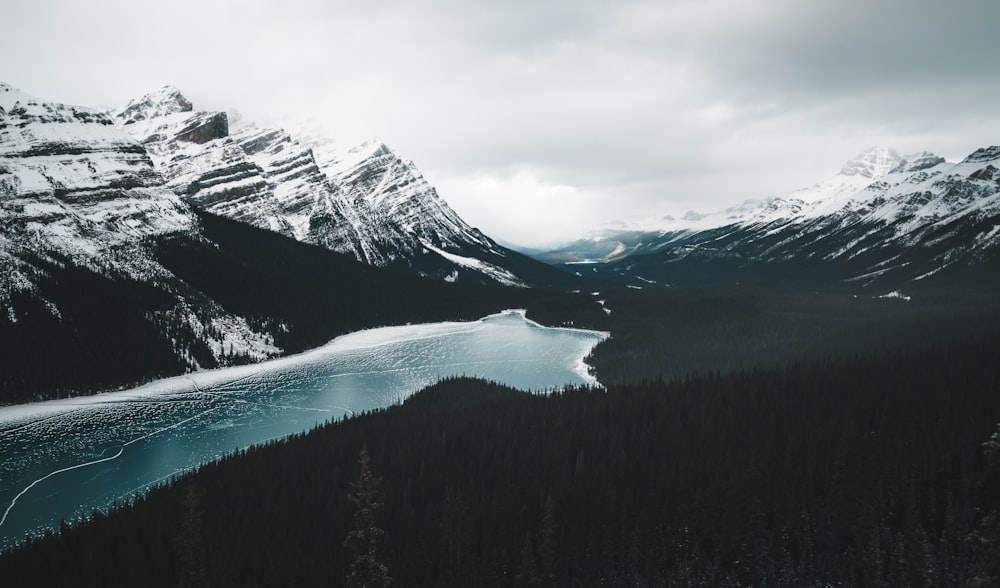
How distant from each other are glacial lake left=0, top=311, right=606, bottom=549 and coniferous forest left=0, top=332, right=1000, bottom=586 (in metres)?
12.9

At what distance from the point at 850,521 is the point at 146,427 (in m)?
90.8

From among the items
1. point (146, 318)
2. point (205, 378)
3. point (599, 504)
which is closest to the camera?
point (599, 504)

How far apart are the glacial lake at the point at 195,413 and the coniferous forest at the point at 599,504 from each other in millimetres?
12926

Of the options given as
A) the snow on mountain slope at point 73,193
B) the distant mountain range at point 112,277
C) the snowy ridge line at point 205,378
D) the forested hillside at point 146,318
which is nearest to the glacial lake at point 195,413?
the snowy ridge line at point 205,378

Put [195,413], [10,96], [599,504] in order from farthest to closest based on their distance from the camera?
[10,96] → [195,413] → [599,504]

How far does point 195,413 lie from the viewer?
316ft

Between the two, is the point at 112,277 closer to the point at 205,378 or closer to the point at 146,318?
the point at 146,318

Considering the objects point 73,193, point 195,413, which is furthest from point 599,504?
point 73,193

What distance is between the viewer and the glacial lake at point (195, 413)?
64.5m

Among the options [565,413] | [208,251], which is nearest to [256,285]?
[208,251]

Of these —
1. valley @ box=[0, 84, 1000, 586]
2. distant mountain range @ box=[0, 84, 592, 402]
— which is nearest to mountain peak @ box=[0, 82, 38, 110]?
distant mountain range @ box=[0, 84, 592, 402]

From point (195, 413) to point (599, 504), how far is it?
7225 cm

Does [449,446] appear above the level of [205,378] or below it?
below

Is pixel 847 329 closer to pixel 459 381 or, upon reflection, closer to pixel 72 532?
pixel 459 381
